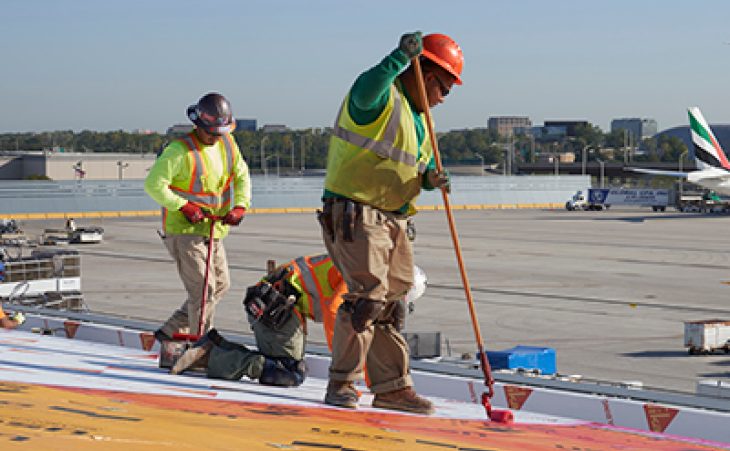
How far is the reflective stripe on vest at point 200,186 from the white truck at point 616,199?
6381 centimetres

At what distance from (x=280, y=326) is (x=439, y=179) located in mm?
1514

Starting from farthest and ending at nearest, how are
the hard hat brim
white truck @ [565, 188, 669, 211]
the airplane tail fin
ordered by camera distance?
white truck @ [565, 188, 669, 211], the airplane tail fin, the hard hat brim

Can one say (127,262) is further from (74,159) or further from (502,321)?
(74,159)

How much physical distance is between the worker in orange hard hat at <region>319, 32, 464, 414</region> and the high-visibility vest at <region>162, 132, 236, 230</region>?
2311 millimetres

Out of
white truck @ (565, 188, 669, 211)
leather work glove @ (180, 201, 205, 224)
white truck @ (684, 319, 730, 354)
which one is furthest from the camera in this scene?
white truck @ (565, 188, 669, 211)

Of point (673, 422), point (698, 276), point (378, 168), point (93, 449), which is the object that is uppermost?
point (378, 168)

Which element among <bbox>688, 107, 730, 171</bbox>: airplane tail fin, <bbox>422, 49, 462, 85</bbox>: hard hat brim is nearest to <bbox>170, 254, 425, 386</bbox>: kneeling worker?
<bbox>422, 49, 462, 85</bbox>: hard hat brim

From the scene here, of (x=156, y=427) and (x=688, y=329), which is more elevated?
(x=156, y=427)

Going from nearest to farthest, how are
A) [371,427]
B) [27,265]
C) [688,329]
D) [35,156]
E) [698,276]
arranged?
[371,427] < [27,265] < [688,329] < [698,276] < [35,156]

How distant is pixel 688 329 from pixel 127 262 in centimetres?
1766

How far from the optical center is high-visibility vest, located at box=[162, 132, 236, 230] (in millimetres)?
7656

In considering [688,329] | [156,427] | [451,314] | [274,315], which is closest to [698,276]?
[451,314]

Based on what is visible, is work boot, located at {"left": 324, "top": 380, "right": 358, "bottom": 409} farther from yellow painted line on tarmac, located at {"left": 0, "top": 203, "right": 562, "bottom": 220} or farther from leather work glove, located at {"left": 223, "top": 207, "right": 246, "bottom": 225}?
yellow painted line on tarmac, located at {"left": 0, "top": 203, "right": 562, "bottom": 220}

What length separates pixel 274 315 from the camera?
628 cm
